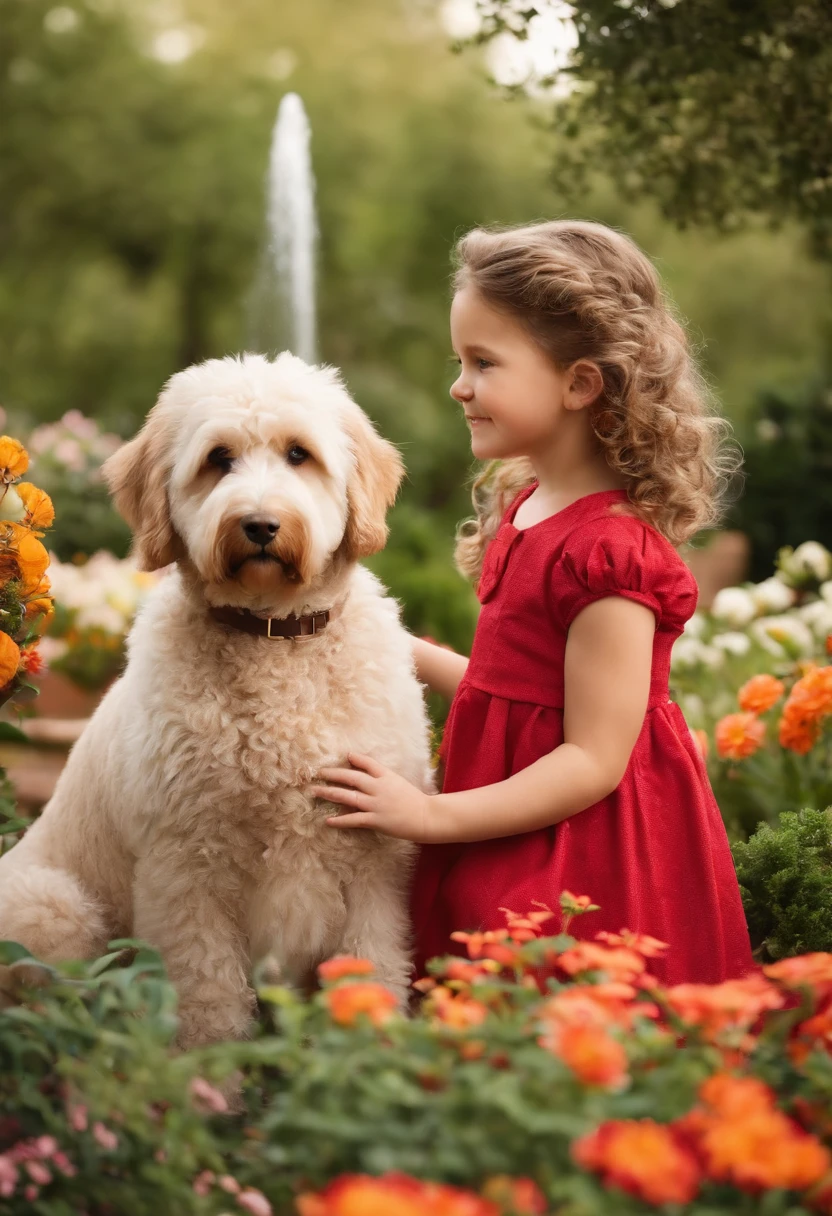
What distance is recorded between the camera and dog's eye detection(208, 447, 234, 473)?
8.57ft

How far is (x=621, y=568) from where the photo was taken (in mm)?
2676

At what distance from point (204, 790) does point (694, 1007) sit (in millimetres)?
1253

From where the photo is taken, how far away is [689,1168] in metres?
1.38

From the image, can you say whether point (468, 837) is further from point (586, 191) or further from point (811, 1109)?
point (586, 191)

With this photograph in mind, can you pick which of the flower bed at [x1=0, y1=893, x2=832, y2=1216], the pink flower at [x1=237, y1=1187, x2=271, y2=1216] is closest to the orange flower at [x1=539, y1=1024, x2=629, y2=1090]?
the flower bed at [x1=0, y1=893, x2=832, y2=1216]

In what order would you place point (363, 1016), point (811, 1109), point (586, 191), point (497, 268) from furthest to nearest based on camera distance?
point (586, 191), point (497, 268), point (811, 1109), point (363, 1016)

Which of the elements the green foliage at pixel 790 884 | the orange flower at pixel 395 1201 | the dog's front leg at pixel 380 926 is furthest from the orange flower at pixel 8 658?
the green foliage at pixel 790 884

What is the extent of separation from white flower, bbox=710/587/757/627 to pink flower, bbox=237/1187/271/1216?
12.9ft

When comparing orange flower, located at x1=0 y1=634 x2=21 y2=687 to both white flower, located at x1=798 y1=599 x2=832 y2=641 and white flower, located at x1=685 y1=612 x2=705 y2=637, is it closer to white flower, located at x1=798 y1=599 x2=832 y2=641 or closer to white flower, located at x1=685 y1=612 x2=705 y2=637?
white flower, located at x1=798 y1=599 x2=832 y2=641

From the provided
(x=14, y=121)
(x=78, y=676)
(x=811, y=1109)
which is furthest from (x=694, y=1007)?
(x=14, y=121)

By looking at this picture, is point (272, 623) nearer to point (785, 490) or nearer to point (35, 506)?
point (35, 506)

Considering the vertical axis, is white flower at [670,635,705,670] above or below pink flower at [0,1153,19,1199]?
above

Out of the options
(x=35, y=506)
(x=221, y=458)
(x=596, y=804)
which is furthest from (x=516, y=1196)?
(x=35, y=506)

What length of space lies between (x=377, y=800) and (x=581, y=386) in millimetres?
1081
